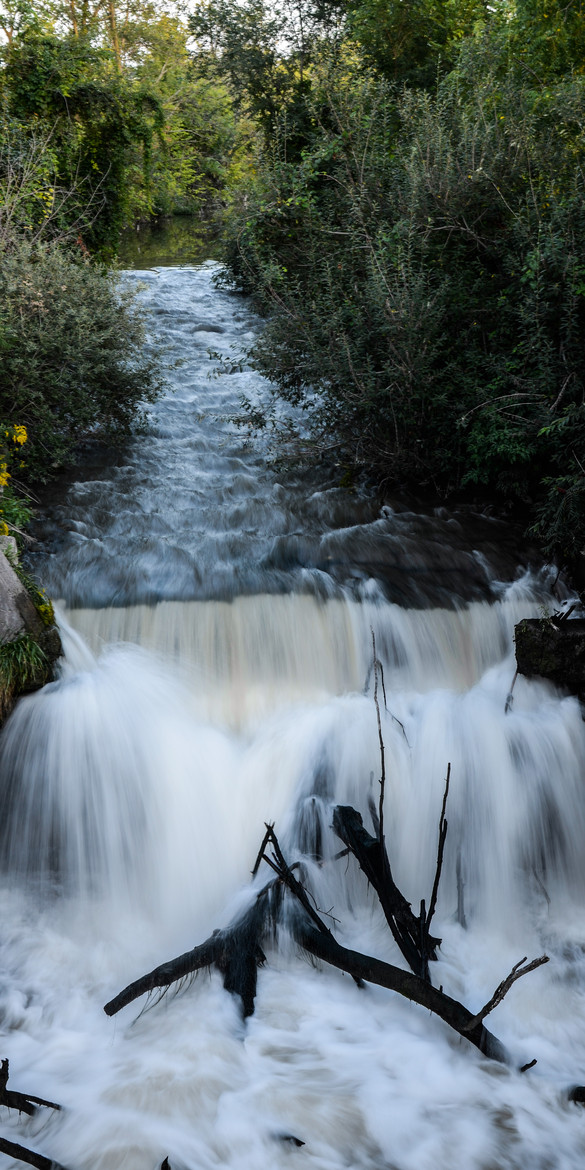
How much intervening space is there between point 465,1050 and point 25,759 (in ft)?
10.1

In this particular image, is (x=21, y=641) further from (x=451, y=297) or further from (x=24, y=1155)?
(x=451, y=297)

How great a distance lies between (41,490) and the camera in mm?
8125

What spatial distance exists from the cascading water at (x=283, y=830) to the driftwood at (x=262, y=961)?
124 millimetres

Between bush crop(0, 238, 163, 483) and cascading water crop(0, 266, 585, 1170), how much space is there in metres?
1.08

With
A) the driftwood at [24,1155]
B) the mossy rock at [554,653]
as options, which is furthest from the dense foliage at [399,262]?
the driftwood at [24,1155]

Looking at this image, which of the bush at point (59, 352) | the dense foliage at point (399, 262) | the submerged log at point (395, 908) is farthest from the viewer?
the bush at point (59, 352)

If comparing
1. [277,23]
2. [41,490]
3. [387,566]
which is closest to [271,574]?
[387,566]

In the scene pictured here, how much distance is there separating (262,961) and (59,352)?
19.6ft

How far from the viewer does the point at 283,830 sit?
16.0 ft

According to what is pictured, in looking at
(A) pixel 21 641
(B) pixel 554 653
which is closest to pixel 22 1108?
(A) pixel 21 641

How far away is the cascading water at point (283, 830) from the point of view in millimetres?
3396

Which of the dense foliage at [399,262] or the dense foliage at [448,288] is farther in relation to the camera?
the dense foliage at [399,262]

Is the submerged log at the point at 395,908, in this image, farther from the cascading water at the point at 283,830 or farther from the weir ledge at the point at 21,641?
the weir ledge at the point at 21,641

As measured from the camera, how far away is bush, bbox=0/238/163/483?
733 cm
